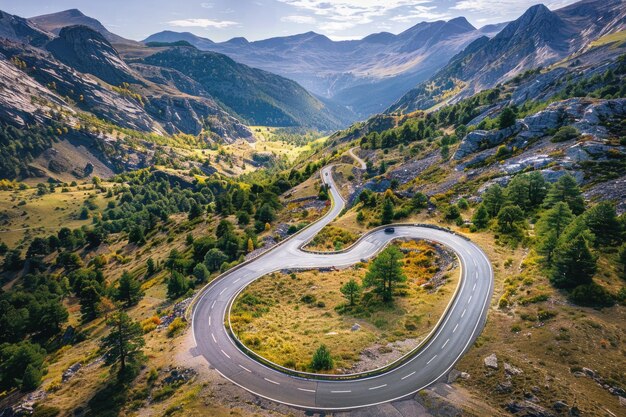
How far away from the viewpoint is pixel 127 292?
233ft

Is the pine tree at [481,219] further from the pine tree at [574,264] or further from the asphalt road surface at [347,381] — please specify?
the pine tree at [574,264]

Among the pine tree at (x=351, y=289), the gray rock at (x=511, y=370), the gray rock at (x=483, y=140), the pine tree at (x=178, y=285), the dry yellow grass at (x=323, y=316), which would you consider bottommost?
the pine tree at (x=178, y=285)

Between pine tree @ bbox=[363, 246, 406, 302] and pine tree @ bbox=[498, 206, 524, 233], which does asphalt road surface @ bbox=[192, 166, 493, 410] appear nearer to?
pine tree @ bbox=[363, 246, 406, 302]

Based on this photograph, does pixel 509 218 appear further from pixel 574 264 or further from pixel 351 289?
pixel 351 289

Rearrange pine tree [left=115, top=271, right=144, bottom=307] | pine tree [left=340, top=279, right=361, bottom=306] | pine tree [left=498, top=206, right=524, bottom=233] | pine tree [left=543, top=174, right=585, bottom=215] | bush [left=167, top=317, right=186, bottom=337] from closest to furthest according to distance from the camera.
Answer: bush [left=167, top=317, right=186, bottom=337], pine tree [left=340, top=279, right=361, bottom=306], pine tree [left=543, top=174, right=585, bottom=215], pine tree [left=498, top=206, right=524, bottom=233], pine tree [left=115, top=271, right=144, bottom=307]

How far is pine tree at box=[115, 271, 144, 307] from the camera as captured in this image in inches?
2781

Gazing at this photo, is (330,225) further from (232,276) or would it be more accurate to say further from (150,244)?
(150,244)

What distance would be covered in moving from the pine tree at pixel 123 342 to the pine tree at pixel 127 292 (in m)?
34.3

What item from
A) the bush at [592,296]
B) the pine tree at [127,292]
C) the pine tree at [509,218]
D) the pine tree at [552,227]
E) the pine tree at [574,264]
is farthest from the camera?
the pine tree at [127,292]

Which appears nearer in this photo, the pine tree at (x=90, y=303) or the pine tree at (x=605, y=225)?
the pine tree at (x=605, y=225)

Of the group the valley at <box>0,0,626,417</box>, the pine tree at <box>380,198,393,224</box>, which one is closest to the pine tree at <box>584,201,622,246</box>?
the valley at <box>0,0,626,417</box>

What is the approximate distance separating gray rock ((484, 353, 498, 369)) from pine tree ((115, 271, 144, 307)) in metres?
69.7

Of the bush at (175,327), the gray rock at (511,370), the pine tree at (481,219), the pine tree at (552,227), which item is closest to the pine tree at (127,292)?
the bush at (175,327)

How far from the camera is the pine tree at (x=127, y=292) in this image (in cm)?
7062
